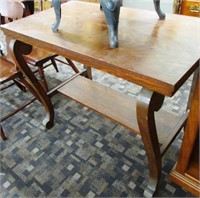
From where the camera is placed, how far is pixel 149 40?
913 millimetres

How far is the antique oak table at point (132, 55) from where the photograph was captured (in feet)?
2.43

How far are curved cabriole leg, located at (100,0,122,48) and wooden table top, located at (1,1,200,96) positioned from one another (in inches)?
1.4

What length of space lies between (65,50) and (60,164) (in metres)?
0.74

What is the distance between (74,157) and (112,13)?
2.92 feet

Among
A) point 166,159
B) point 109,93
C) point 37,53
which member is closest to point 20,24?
point 37,53

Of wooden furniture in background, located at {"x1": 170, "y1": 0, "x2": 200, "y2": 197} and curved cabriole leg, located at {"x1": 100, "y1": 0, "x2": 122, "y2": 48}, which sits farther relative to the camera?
wooden furniture in background, located at {"x1": 170, "y1": 0, "x2": 200, "y2": 197}

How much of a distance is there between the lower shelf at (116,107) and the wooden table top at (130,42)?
1.49 feet

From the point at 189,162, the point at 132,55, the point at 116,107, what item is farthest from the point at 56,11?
the point at 189,162

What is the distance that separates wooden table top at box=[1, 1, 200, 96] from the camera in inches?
28.3

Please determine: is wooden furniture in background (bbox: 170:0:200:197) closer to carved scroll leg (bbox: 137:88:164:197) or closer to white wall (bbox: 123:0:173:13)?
carved scroll leg (bbox: 137:88:164:197)

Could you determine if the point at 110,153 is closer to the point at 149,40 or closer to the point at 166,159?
the point at 166,159

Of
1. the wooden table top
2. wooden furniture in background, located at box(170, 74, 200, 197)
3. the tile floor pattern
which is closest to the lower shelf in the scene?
wooden furniture in background, located at box(170, 74, 200, 197)

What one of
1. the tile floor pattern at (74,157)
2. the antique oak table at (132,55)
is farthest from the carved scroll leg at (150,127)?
the tile floor pattern at (74,157)

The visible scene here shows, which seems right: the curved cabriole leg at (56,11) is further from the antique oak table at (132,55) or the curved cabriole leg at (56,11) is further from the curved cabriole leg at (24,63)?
the curved cabriole leg at (24,63)
